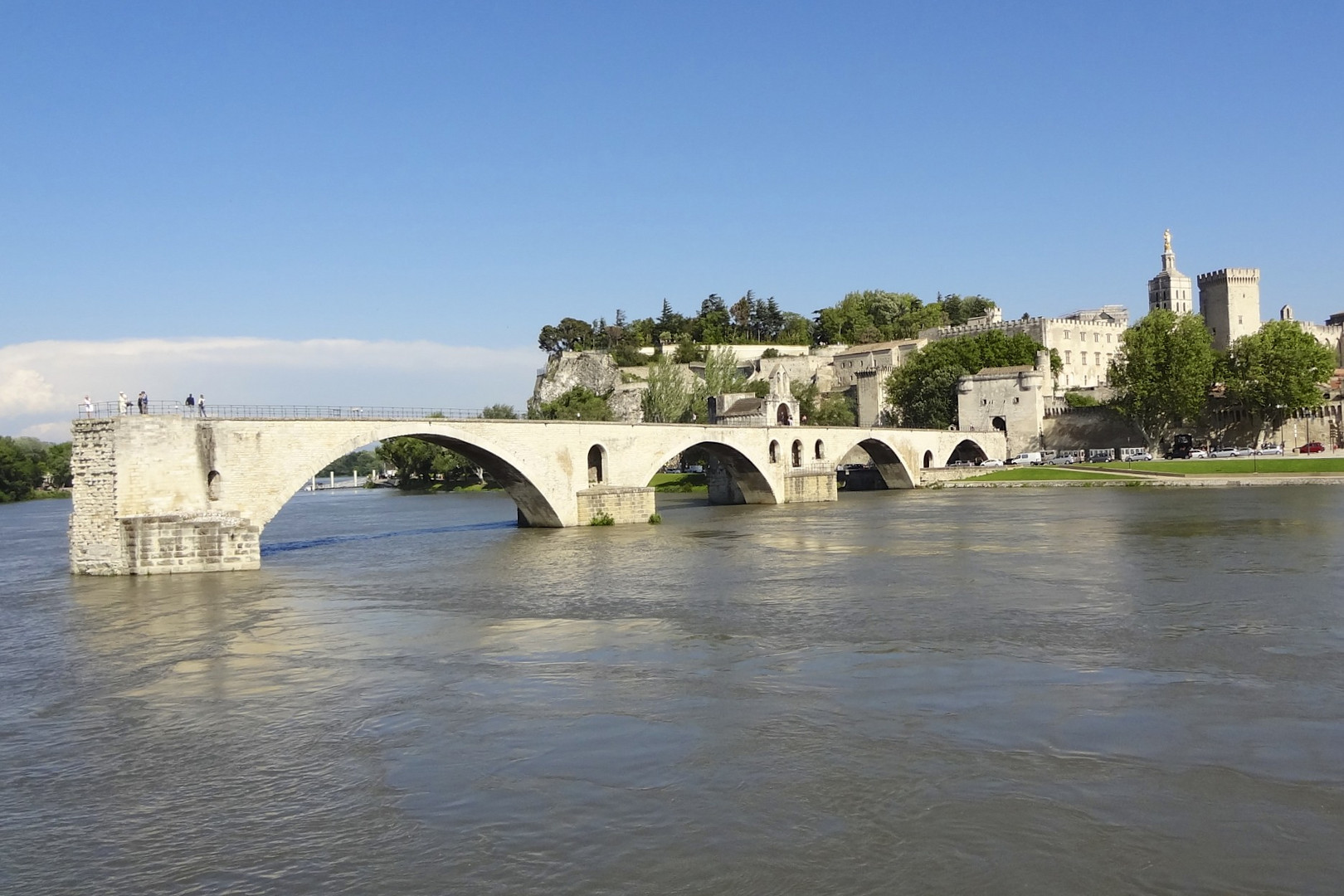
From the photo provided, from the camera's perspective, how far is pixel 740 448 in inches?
1908

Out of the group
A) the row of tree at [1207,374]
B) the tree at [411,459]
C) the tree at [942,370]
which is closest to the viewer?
the row of tree at [1207,374]

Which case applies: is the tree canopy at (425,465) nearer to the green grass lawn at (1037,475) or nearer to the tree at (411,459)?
the tree at (411,459)

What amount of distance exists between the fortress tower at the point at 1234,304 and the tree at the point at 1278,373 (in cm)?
2481

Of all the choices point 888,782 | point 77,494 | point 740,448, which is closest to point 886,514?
point 740,448

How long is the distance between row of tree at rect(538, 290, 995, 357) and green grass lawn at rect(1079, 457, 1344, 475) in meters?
49.0

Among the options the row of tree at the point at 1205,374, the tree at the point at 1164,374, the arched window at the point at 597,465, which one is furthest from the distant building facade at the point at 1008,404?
the arched window at the point at 597,465

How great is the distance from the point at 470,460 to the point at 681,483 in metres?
34.5

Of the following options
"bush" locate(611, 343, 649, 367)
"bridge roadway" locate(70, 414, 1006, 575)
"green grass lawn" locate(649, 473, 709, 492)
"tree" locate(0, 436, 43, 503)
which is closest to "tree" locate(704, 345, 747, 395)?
"green grass lawn" locate(649, 473, 709, 492)

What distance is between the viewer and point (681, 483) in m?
70.2

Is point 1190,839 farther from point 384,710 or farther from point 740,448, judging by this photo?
point 740,448

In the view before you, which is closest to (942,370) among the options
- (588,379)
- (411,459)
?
(588,379)

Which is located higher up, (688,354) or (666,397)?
(688,354)

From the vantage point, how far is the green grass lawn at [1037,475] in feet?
187

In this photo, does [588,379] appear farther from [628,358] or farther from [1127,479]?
[1127,479]
